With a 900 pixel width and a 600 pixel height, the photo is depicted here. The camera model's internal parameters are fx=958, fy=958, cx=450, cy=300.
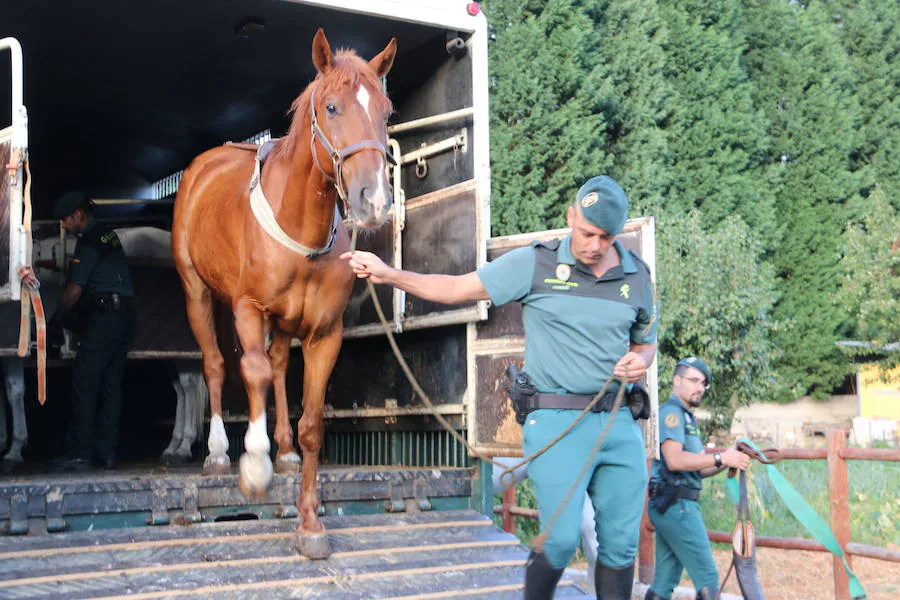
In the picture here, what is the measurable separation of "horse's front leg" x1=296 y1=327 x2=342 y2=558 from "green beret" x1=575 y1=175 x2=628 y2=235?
5.61 ft

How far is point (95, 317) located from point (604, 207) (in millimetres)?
3944

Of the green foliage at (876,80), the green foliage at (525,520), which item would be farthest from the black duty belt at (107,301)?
the green foliage at (876,80)

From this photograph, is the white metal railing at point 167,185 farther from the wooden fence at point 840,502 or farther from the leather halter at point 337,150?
the wooden fence at point 840,502

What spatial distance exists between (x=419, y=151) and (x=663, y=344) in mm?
12577

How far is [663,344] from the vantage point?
698 inches

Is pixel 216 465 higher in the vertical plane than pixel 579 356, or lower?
lower

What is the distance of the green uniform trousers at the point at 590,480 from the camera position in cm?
349

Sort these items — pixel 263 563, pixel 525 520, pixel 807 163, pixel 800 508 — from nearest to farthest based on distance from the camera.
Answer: pixel 263 563 < pixel 800 508 < pixel 525 520 < pixel 807 163

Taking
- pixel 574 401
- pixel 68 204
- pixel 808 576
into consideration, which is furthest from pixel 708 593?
pixel 808 576

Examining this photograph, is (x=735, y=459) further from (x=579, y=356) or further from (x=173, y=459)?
(x=173, y=459)

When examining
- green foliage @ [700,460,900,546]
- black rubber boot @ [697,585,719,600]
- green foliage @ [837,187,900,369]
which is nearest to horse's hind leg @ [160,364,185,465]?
black rubber boot @ [697,585,719,600]

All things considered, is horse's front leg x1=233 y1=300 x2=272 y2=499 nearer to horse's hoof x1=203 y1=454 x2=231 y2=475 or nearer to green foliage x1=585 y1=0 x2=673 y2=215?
horse's hoof x1=203 y1=454 x2=231 y2=475

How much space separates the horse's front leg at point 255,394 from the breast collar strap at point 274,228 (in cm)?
35

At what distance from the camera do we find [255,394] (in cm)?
445
